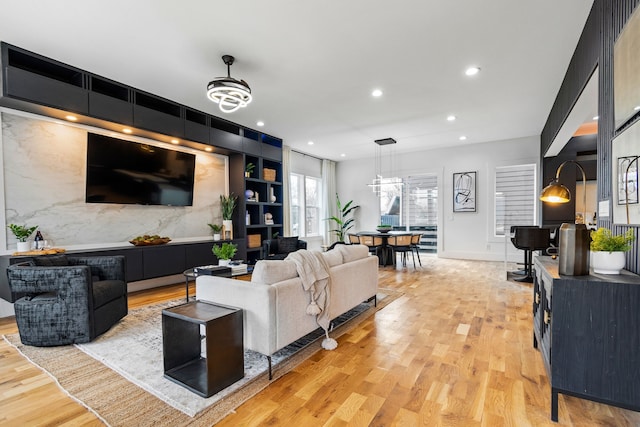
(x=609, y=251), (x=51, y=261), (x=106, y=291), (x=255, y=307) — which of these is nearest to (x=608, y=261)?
(x=609, y=251)

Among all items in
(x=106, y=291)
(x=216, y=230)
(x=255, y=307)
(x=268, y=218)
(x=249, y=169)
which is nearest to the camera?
(x=255, y=307)

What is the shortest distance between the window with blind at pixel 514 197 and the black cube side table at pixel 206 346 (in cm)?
730

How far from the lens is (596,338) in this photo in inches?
64.4

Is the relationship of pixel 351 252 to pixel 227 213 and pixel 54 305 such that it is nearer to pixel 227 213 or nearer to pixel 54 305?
pixel 54 305

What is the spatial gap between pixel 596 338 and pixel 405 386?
1.12m

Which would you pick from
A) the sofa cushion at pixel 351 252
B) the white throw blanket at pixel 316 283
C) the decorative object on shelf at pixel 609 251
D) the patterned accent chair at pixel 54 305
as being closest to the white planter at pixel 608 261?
the decorative object on shelf at pixel 609 251

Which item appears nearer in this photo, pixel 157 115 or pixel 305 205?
pixel 157 115

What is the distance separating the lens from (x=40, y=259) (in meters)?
3.18

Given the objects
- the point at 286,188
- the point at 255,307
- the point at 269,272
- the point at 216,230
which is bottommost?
the point at 255,307

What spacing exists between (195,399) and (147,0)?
9.96 feet

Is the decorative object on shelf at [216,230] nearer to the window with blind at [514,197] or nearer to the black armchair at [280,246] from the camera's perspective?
the black armchair at [280,246]

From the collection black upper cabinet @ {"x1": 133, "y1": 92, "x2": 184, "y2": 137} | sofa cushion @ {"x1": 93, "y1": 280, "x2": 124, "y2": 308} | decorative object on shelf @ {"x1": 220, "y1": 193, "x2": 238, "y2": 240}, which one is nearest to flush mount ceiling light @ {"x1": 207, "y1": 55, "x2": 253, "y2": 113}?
black upper cabinet @ {"x1": 133, "y1": 92, "x2": 184, "y2": 137}

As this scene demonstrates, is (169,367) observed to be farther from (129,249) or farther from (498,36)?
(498,36)

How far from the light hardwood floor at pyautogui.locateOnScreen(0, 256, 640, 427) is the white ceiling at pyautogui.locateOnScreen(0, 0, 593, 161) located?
2.94 metres
